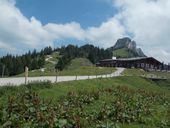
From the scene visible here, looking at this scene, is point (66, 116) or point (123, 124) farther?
point (123, 124)

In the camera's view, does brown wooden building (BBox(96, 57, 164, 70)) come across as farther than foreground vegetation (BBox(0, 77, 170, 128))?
Yes

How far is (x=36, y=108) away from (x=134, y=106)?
7.95 metres

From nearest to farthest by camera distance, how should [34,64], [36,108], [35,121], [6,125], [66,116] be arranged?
[6,125], [35,121], [66,116], [36,108], [34,64]

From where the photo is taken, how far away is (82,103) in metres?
22.7

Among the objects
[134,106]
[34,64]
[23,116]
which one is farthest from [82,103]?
[34,64]

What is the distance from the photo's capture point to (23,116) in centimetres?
1609

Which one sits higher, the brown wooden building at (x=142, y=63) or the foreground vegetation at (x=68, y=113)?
the brown wooden building at (x=142, y=63)

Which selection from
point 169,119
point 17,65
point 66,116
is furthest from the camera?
point 17,65

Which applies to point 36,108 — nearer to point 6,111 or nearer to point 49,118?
point 6,111

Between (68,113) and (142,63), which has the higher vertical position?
(142,63)

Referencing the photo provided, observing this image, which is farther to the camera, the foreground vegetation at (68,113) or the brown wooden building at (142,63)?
the brown wooden building at (142,63)

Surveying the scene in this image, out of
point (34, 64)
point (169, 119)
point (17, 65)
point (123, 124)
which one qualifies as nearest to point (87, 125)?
point (123, 124)

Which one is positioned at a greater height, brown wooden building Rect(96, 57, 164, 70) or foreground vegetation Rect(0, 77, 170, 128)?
brown wooden building Rect(96, 57, 164, 70)

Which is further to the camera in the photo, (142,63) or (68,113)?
(142,63)
